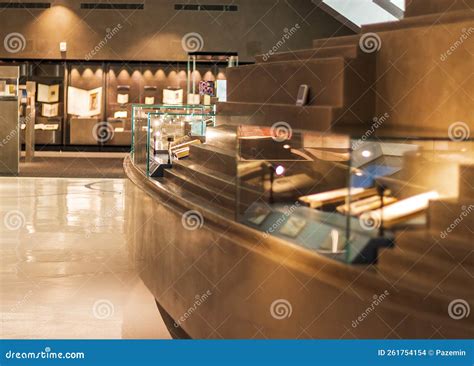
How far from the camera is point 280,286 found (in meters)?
3.46

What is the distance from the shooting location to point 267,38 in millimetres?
19125

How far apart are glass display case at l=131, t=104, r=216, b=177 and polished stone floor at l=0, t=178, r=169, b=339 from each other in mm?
844

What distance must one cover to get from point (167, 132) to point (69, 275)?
4.02 ft

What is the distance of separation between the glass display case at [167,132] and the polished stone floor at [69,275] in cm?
84

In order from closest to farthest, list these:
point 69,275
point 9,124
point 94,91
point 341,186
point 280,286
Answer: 1. point 341,186
2. point 280,286
3. point 69,275
4. point 9,124
5. point 94,91

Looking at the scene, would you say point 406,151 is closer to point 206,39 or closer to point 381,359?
point 381,359

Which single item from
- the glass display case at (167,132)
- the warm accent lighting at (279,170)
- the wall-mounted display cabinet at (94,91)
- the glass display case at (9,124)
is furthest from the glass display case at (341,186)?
the wall-mounted display cabinet at (94,91)

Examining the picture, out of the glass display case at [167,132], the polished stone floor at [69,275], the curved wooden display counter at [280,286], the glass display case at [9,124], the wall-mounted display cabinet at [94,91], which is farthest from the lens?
the wall-mounted display cabinet at [94,91]

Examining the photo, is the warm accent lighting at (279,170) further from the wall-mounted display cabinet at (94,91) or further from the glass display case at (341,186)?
the wall-mounted display cabinet at (94,91)

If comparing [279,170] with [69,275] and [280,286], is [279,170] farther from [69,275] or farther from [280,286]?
[69,275]

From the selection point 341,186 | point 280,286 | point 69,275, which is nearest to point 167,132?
point 69,275

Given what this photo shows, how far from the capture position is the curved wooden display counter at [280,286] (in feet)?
9.23

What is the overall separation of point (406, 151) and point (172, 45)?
1643 cm

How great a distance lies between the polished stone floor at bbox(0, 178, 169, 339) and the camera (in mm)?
4801
